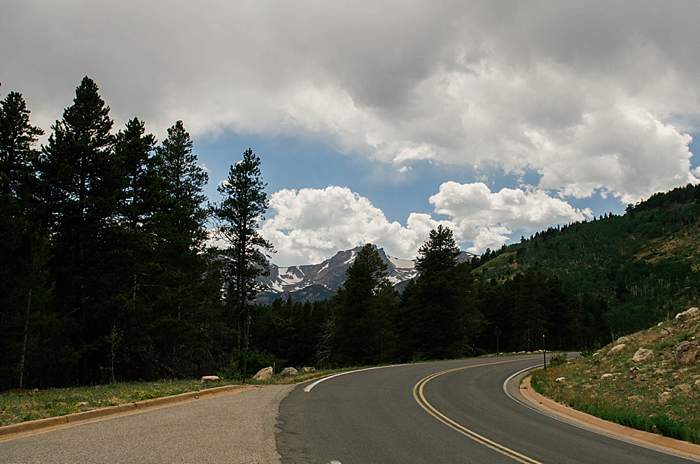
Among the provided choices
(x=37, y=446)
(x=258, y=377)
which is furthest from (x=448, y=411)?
(x=258, y=377)

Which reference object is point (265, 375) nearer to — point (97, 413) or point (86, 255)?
point (86, 255)

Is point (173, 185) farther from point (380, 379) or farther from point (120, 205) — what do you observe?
point (380, 379)

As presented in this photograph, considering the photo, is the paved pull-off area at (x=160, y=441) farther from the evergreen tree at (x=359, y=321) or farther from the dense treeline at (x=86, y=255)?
the evergreen tree at (x=359, y=321)

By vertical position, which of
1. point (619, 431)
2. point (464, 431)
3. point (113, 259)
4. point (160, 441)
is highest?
point (113, 259)

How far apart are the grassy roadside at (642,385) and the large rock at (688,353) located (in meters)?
0.09

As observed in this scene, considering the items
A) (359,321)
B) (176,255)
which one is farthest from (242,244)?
(359,321)

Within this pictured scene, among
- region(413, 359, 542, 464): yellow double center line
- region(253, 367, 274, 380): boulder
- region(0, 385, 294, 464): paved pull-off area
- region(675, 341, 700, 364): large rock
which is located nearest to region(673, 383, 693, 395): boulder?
region(675, 341, 700, 364): large rock

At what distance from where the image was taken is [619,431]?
1311cm

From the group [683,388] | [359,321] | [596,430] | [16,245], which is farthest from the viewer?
[359,321]

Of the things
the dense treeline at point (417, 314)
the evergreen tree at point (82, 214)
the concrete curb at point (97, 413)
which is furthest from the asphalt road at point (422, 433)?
the dense treeline at point (417, 314)

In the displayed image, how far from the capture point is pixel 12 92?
2486 centimetres

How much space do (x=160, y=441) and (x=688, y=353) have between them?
715 inches

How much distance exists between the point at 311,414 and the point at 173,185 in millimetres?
23093

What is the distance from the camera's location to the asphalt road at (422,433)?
29.4ft
